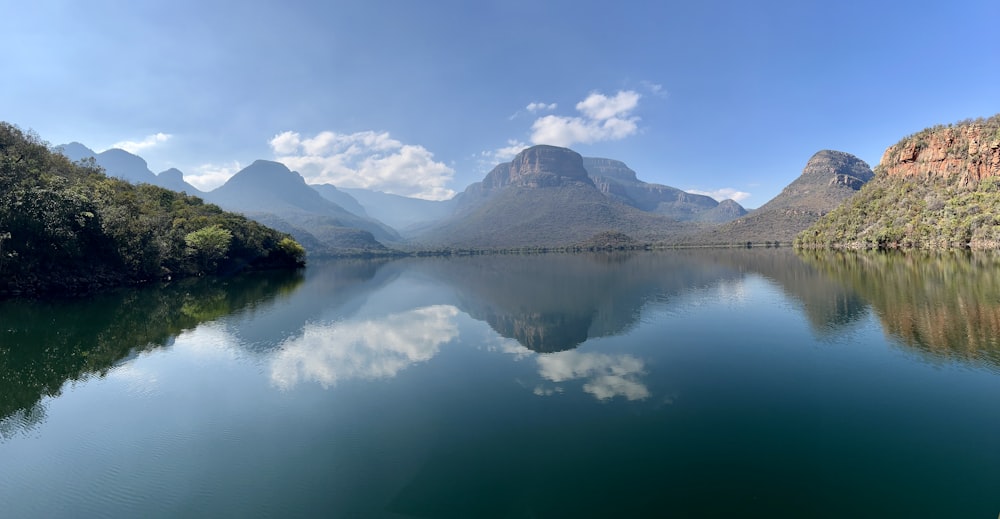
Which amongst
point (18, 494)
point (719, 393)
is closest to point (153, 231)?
point (18, 494)

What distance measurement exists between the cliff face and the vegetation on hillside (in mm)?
170964

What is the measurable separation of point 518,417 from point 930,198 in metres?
141

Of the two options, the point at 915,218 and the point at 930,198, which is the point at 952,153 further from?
the point at 915,218

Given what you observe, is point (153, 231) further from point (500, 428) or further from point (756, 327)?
point (756, 327)

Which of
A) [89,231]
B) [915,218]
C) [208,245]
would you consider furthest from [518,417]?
[915,218]

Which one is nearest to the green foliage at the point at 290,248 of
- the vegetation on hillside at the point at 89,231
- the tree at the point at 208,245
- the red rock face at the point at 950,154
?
the vegetation on hillside at the point at 89,231

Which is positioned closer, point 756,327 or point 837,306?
point 756,327

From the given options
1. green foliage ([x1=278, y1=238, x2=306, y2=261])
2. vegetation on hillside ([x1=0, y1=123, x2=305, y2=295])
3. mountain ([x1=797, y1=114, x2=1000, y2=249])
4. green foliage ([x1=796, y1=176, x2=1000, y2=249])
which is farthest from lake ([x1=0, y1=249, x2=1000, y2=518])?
mountain ([x1=797, y1=114, x2=1000, y2=249])

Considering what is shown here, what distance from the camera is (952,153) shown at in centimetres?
11006

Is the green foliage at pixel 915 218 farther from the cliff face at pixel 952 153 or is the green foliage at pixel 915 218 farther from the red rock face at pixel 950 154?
the red rock face at pixel 950 154

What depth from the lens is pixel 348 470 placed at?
1045 cm

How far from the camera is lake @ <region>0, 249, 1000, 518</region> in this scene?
9133 mm

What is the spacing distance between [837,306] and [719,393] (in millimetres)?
23905

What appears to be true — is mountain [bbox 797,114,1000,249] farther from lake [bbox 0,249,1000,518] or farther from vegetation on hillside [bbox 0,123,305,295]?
vegetation on hillside [bbox 0,123,305,295]
